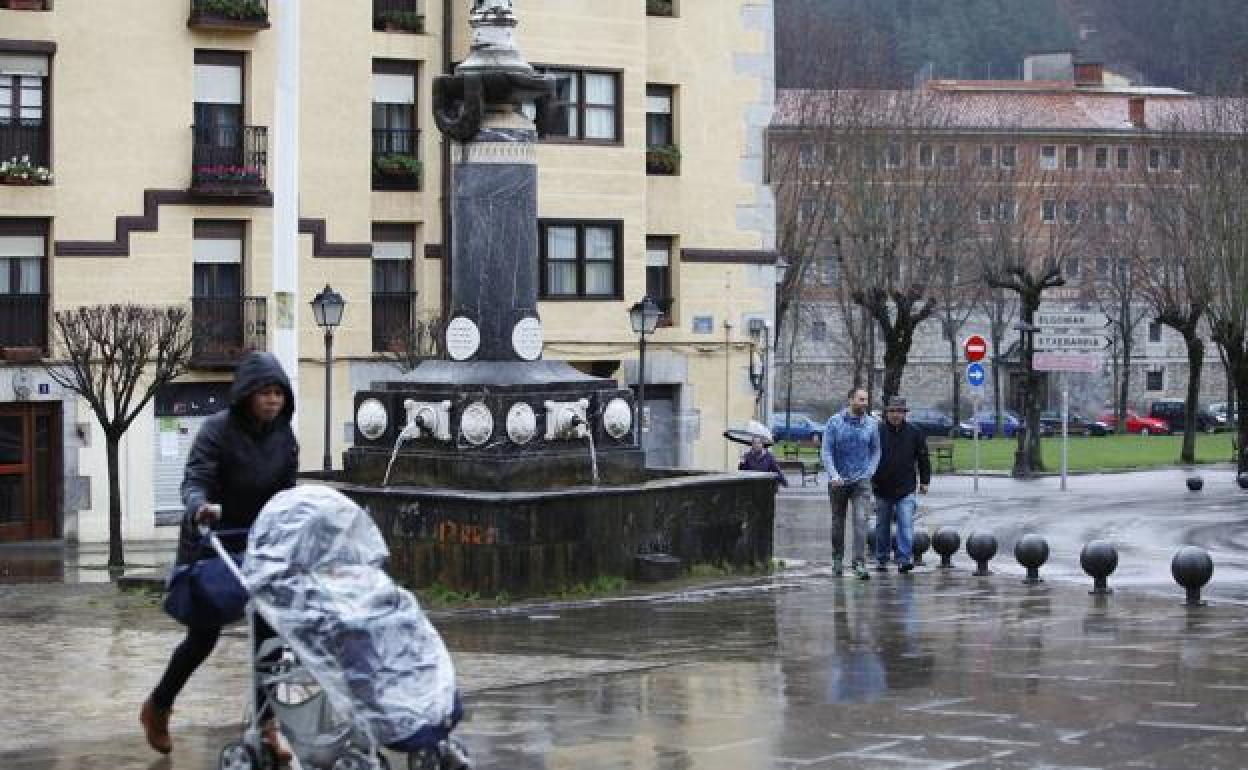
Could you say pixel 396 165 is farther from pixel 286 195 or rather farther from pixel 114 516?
pixel 286 195

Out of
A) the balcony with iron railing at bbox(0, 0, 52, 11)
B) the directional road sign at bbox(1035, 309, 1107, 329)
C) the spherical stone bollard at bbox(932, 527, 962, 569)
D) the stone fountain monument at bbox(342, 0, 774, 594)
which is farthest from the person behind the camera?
the directional road sign at bbox(1035, 309, 1107, 329)

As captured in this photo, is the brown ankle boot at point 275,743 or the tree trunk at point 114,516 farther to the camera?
the tree trunk at point 114,516

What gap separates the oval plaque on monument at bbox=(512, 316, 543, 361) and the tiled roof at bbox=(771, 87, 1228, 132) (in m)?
50.0

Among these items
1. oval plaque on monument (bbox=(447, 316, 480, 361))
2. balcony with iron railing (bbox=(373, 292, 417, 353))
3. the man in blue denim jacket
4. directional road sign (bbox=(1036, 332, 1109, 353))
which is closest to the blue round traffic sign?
directional road sign (bbox=(1036, 332, 1109, 353))

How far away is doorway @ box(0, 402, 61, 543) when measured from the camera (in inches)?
1569

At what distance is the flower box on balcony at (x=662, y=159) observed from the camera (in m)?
47.3

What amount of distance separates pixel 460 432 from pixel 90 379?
15.1m

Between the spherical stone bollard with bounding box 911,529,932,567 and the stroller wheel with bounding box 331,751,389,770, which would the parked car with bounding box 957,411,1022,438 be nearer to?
the spherical stone bollard with bounding box 911,529,932,567

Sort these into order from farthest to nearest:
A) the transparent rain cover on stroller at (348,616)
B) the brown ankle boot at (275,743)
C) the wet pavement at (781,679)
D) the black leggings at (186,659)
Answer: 1. the wet pavement at (781,679)
2. the black leggings at (186,659)
3. the brown ankle boot at (275,743)
4. the transparent rain cover on stroller at (348,616)

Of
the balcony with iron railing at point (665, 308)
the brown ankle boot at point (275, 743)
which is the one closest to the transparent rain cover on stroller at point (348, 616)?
the brown ankle boot at point (275, 743)

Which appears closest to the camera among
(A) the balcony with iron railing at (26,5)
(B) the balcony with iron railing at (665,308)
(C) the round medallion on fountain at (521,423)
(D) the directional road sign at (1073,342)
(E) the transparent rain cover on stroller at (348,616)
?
(E) the transparent rain cover on stroller at (348,616)

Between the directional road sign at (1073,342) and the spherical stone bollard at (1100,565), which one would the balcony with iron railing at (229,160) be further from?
the spherical stone bollard at (1100,565)

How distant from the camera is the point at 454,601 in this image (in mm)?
19828

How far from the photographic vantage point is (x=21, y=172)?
131 feet
